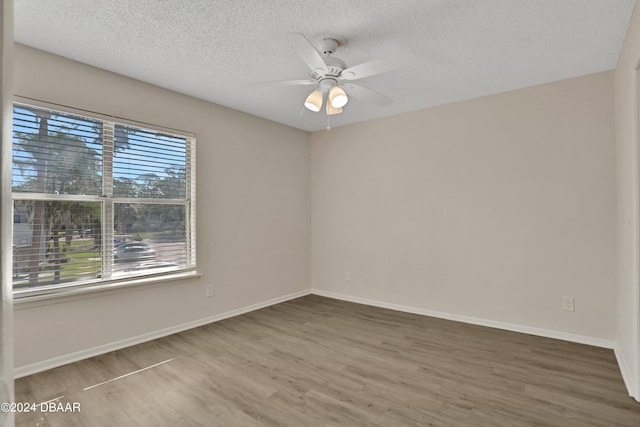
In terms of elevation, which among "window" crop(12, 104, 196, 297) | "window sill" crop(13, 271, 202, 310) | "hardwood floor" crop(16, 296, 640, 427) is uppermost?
"window" crop(12, 104, 196, 297)

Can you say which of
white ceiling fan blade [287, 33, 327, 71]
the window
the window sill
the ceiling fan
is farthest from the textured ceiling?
the window sill

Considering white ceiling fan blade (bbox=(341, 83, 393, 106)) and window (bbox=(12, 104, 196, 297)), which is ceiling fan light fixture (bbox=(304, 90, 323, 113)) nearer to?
white ceiling fan blade (bbox=(341, 83, 393, 106))

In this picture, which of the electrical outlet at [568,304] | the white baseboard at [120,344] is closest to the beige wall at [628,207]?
the electrical outlet at [568,304]

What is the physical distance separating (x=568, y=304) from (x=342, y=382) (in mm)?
2325

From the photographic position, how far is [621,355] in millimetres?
2627

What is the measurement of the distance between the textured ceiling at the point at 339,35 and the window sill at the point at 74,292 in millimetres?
1885

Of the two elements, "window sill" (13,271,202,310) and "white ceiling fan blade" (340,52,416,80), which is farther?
"window sill" (13,271,202,310)

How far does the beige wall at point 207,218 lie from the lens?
2588mm

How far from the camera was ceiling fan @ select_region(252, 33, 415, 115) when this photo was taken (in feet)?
6.57

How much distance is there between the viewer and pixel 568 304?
10.1ft

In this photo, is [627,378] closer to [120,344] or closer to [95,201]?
[120,344]

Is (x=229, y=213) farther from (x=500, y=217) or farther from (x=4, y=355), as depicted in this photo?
(x=4, y=355)

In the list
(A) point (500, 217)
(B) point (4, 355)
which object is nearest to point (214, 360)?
(B) point (4, 355)

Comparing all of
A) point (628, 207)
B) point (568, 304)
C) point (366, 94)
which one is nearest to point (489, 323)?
point (568, 304)
